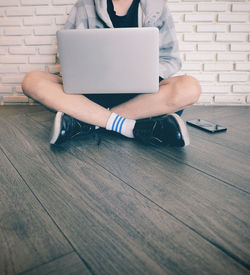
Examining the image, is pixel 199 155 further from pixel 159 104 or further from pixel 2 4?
pixel 2 4

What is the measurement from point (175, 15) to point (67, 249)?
5.64 ft

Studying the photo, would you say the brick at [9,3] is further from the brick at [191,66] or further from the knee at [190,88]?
the knee at [190,88]

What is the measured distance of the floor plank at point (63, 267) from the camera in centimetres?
55

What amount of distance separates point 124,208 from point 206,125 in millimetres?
922

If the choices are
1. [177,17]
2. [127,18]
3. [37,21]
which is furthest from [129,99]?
[37,21]

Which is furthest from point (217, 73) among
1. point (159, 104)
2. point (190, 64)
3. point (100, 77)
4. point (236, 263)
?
point (236, 263)

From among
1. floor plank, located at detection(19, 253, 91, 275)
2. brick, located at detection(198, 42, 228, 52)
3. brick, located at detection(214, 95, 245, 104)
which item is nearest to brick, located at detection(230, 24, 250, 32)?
brick, located at detection(198, 42, 228, 52)

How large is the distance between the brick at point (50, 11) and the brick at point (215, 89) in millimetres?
1157

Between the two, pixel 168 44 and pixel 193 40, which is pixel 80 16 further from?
pixel 193 40

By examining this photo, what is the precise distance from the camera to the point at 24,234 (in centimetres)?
66

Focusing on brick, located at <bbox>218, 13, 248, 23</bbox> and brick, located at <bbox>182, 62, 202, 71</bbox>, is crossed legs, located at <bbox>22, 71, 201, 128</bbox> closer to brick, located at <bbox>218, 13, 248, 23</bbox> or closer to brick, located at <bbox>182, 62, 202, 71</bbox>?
brick, located at <bbox>182, 62, 202, 71</bbox>

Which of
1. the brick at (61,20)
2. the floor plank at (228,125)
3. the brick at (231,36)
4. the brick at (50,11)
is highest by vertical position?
the brick at (50,11)

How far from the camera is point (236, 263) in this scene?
559mm

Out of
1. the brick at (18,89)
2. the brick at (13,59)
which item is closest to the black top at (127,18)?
the brick at (13,59)
